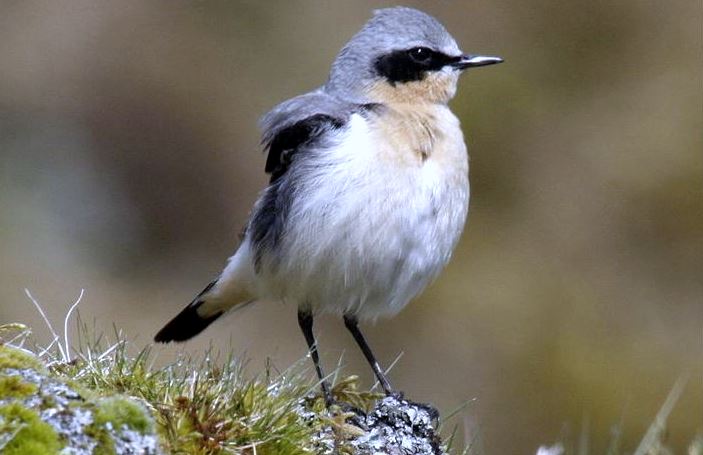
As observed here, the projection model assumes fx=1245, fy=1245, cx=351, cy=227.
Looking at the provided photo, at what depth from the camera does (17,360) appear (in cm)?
521

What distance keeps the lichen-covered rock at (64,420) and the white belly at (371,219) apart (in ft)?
9.47

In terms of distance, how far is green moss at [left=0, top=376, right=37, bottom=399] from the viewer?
16.0 feet

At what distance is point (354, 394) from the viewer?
23.4 ft

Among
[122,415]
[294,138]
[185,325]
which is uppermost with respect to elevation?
[294,138]

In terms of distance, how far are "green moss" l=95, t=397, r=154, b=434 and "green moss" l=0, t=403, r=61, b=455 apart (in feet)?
0.69

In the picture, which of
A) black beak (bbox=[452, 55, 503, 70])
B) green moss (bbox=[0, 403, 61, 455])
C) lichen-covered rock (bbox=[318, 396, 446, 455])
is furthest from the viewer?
black beak (bbox=[452, 55, 503, 70])

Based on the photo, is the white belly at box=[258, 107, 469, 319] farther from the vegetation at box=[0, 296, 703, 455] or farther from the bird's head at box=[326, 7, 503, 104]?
the vegetation at box=[0, 296, 703, 455]

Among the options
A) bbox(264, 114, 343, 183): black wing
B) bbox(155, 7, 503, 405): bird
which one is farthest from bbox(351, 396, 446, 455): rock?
bbox(264, 114, 343, 183): black wing

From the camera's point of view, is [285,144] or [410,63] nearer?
[285,144]

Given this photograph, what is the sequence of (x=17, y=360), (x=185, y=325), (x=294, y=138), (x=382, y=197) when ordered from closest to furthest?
(x=17, y=360), (x=382, y=197), (x=294, y=138), (x=185, y=325)

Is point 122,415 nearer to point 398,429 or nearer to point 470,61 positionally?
point 398,429

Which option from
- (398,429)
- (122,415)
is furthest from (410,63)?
(122,415)

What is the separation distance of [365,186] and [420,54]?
1425 mm

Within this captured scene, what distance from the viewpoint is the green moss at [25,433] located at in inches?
183
